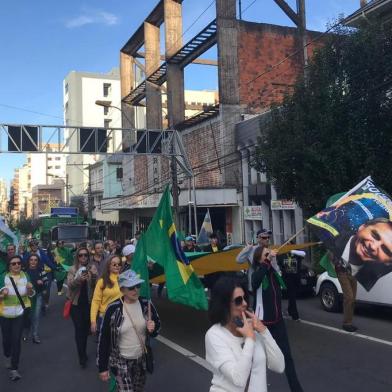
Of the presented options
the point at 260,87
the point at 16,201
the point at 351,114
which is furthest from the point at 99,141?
the point at 16,201

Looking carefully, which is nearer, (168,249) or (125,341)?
(125,341)

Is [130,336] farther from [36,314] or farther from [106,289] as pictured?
[36,314]

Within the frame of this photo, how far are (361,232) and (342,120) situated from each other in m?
9.67

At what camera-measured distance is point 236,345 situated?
291 centimetres

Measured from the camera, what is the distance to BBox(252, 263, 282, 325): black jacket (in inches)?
223

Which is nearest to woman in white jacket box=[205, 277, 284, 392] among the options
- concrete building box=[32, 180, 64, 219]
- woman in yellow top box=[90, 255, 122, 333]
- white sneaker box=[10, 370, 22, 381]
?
woman in yellow top box=[90, 255, 122, 333]

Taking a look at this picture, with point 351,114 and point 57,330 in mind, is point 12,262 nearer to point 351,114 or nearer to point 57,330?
point 57,330

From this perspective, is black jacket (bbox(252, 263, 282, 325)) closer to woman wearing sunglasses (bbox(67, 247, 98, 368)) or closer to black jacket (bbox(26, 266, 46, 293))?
woman wearing sunglasses (bbox(67, 247, 98, 368))

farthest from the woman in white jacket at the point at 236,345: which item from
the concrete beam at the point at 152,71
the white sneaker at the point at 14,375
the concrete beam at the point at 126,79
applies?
the concrete beam at the point at 126,79

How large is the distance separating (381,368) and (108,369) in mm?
4031

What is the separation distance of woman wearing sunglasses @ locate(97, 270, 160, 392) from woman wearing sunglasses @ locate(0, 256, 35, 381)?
3.11m

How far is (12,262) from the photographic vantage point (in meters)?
7.50

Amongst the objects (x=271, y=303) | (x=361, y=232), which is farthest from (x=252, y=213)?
(x=361, y=232)

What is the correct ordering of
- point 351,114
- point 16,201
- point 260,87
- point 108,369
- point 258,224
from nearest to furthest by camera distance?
point 108,369
point 351,114
point 258,224
point 260,87
point 16,201
